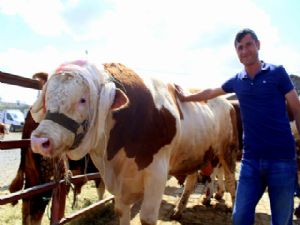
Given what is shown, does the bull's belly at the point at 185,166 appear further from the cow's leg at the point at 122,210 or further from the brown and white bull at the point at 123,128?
the cow's leg at the point at 122,210

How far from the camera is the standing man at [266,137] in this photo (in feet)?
10.3

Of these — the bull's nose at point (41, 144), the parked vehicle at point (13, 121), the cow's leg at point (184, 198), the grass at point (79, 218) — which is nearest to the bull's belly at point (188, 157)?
the cow's leg at point (184, 198)

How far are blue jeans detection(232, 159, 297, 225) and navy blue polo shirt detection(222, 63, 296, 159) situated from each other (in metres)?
0.07

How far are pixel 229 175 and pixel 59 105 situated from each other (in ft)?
14.3

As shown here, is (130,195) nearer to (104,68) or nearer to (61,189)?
(61,189)

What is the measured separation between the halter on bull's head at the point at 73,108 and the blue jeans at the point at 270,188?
3.91ft

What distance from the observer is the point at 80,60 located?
11.4ft

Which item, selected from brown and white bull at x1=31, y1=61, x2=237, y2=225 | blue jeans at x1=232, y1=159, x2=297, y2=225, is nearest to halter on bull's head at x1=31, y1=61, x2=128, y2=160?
brown and white bull at x1=31, y1=61, x2=237, y2=225

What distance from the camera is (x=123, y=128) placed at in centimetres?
381

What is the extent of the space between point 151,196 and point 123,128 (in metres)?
0.75

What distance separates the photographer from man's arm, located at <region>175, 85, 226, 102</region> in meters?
4.01

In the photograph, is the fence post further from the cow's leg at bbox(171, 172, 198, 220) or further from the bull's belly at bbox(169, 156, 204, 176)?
the cow's leg at bbox(171, 172, 198, 220)

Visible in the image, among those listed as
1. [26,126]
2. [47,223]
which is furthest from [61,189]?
[47,223]

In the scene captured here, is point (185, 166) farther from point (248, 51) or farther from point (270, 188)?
point (248, 51)
